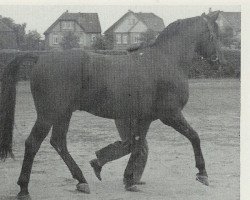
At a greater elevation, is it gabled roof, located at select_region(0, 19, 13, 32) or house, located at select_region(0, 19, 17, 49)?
gabled roof, located at select_region(0, 19, 13, 32)

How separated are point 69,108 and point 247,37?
2342 mm

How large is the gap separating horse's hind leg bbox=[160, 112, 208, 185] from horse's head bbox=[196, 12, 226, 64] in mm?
923

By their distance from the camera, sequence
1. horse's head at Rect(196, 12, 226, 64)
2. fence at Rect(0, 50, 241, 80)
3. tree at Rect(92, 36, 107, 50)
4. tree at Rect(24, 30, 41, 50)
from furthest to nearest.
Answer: tree at Rect(24, 30, 41, 50) → tree at Rect(92, 36, 107, 50) → fence at Rect(0, 50, 241, 80) → horse's head at Rect(196, 12, 226, 64)

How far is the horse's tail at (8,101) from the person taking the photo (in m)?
5.36

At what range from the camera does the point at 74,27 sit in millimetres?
8227

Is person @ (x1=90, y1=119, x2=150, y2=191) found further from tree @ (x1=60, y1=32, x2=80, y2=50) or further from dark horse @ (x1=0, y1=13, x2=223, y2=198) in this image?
tree @ (x1=60, y1=32, x2=80, y2=50)

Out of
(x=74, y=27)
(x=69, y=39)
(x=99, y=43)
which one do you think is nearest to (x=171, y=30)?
(x=74, y=27)

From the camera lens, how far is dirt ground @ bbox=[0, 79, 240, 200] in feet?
18.0

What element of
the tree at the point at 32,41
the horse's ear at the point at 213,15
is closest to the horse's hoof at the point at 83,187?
the horse's ear at the point at 213,15

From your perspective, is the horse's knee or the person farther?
the person

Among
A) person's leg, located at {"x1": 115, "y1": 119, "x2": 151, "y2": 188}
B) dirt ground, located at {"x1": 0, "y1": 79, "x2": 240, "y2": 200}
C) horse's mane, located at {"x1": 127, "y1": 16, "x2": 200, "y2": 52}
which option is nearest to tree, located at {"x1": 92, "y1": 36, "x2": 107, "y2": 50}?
dirt ground, located at {"x1": 0, "y1": 79, "x2": 240, "y2": 200}

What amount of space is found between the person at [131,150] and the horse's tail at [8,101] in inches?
43.6

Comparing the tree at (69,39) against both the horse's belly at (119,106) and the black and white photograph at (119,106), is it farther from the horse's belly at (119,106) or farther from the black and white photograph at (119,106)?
the horse's belly at (119,106)

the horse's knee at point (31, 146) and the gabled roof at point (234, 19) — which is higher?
the gabled roof at point (234, 19)
